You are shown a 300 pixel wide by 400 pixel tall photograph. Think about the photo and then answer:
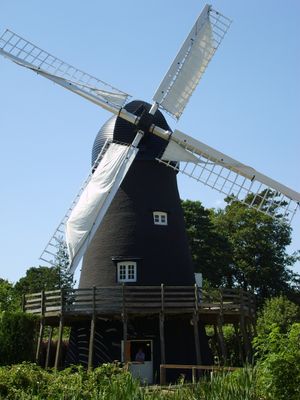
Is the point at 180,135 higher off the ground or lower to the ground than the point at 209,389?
higher

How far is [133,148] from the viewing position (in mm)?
21344

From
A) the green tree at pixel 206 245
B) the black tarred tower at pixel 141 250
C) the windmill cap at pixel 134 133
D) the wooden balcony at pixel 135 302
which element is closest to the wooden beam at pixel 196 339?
the wooden balcony at pixel 135 302

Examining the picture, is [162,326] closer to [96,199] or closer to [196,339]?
[196,339]

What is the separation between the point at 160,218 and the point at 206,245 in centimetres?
1959

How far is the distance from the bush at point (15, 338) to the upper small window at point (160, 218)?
5.51 m

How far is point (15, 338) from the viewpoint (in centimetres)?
1844

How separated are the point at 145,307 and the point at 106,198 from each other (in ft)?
12.0

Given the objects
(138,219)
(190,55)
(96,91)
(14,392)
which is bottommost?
(14,392)

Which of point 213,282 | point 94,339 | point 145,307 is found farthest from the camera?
point 213,282

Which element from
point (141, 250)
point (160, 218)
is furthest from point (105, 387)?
point (160, 218)

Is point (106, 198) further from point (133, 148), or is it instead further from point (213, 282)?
point (213, 282)

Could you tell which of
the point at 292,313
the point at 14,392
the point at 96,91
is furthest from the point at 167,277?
the point at 292,313

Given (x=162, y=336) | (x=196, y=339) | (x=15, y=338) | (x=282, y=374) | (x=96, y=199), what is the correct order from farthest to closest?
(x=96, y=199)
(x=196, y=339)
(x=162, y=336)
(x=15, y=338)
(x=282, y=374)

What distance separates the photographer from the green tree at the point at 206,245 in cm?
4091
